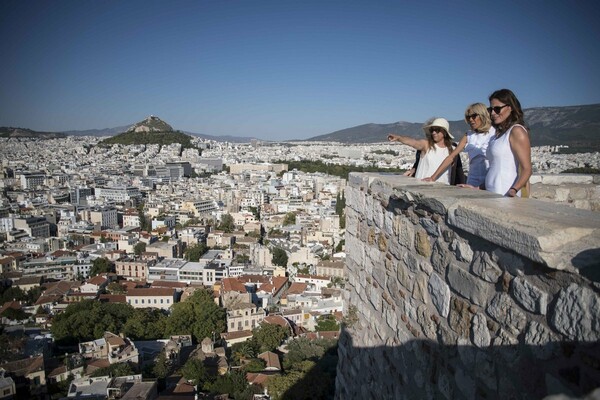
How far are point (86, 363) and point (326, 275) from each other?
40.3ft

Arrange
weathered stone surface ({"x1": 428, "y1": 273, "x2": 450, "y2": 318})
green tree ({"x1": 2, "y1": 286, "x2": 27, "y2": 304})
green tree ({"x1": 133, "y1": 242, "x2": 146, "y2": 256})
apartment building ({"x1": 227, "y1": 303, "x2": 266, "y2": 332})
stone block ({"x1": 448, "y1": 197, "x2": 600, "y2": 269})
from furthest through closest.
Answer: green tree ({"x1": 133, "y1": 242, "x2": 146, "y2": 256}), green tree ({"x1": 2, "y1": 286, "x2": 27, "y2": 304}), apartment building ({"x1": 227, "y1": 303, "x2": 266, "y2": 332}), weathered stone surface ({"x1": 428, "y1": 273, "x2": 450, "y2": 318}), stone block ({"x1": 448, "y1": 197, "x2": 600, "y2": 269})

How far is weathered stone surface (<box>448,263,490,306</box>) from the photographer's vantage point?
4.50ft

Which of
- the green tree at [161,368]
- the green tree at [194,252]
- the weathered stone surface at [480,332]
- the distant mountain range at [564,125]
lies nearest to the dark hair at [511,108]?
the weathered stone surface at [480,332]

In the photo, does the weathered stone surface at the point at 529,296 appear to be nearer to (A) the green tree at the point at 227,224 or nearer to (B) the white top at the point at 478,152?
(B) the white top at the point at 478,152

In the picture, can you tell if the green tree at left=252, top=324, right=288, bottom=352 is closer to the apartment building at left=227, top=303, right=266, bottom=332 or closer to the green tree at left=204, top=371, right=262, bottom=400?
the apartment building at left=227, top=303, right=266, bottom=332

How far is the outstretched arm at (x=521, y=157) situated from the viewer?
2.01 metres

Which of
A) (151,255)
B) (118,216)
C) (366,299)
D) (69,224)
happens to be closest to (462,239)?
(366,299)

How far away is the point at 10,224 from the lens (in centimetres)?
3325

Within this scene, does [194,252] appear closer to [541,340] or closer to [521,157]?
[521,157]

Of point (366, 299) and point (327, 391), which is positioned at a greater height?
point (366, 299)

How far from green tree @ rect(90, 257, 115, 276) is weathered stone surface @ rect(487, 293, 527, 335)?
84.9 ft

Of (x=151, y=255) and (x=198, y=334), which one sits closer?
(x=198, y=334)

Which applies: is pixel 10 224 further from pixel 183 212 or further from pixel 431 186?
pixel 431 186

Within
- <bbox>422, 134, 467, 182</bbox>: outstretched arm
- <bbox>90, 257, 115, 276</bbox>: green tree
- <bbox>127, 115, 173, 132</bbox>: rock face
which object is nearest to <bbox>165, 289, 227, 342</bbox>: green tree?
<bbox>90, 257, 115, 276</bbox>: green tree
